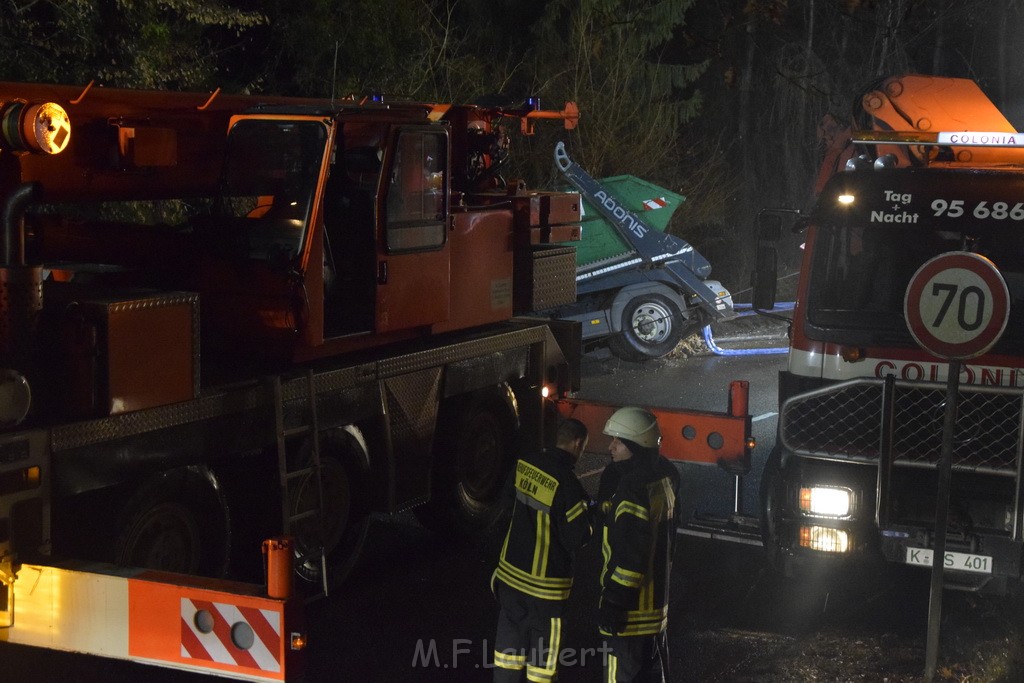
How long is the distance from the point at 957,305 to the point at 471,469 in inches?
168

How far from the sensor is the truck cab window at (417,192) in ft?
26.2

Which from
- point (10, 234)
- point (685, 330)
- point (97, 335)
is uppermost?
point (10, 234)

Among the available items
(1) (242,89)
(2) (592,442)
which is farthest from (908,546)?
(1) (242,89)

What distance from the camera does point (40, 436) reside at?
18.4 ft

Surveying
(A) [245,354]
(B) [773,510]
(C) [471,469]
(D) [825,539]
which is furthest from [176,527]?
(D) [825,539]

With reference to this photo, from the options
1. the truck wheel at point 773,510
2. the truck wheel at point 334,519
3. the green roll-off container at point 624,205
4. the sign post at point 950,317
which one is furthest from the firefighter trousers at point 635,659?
the green roll-off container at point 624,205

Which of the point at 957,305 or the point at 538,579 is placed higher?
the point at 957,305

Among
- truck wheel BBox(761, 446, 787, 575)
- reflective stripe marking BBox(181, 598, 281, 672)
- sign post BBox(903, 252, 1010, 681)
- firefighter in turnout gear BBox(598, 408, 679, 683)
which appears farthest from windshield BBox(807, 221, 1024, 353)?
reflective stripe marking BBox(181, 598, 281, 672)

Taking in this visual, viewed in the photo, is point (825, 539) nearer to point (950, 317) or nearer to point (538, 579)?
point (950, 317)

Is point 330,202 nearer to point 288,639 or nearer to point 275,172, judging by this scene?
point 275,172

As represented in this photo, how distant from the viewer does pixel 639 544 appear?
5188 millimetres

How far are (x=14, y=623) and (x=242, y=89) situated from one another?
12539 mm

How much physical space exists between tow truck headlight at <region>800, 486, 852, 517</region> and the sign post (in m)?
0.77

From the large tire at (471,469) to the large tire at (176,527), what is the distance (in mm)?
2222
